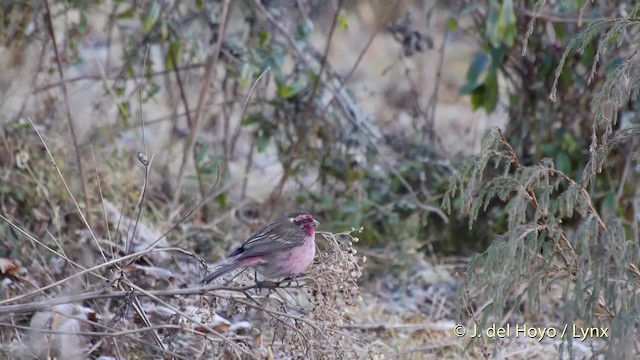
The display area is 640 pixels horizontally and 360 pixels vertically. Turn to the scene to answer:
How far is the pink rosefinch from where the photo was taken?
4566 mm

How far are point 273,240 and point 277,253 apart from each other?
0.16 metres

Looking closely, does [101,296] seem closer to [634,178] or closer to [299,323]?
[299,323]

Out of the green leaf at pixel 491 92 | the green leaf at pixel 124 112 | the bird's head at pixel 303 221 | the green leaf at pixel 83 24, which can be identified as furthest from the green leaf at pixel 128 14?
the bird's head at pixel 303 221

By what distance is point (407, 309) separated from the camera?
645cm

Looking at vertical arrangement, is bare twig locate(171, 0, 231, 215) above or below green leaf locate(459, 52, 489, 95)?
below

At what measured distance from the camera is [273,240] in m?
4.77

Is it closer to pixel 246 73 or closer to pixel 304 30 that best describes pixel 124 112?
pixel 246 73

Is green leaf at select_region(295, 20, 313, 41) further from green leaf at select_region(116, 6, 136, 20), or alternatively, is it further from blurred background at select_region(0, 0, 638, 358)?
green leaf at select_region(116, 6, 136, 20)

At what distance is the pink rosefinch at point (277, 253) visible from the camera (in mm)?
4566

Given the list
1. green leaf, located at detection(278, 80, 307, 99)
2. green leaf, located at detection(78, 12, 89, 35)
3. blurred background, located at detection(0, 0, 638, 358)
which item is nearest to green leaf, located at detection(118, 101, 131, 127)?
blurred background, located at detection(0, 0, 638, 358)

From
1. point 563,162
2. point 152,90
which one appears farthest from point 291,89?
point 563,162

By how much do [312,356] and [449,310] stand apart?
2.42m

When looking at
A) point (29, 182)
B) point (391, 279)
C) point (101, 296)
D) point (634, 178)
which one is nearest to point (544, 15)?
point (634, 178)

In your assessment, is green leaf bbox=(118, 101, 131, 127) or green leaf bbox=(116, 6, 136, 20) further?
green leaf bbox=(116, 6, 136, 20)
